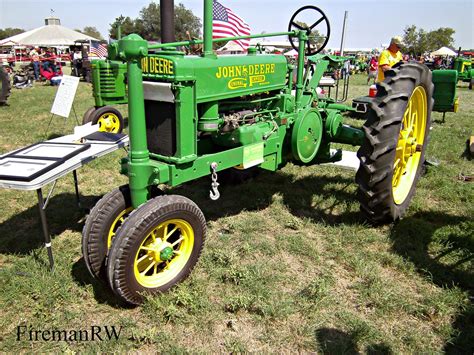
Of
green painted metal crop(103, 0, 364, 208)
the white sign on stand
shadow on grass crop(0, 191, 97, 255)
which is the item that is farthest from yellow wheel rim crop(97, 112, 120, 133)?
green painted metal crop(103, 0, 364, 208)

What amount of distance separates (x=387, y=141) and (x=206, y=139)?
1.63m

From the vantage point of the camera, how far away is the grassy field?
2473 millimetres

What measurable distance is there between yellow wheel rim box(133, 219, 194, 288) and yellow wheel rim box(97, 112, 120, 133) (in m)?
5.29

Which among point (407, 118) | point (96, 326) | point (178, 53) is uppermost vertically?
point (178, 53)

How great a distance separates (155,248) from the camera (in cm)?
271

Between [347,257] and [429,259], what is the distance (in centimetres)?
69

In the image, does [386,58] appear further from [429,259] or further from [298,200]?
[429,259]

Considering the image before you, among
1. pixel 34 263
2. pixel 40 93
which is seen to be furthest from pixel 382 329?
pixel 40 93

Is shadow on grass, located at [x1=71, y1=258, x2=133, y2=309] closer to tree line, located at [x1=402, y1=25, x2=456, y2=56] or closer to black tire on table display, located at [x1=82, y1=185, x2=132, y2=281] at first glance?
black tire on table display, located at [x1=82, y1=185, x2=132, y2=281]

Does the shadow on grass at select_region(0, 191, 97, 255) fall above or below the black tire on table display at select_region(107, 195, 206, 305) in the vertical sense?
below

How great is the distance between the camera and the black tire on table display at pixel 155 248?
8.14 ft

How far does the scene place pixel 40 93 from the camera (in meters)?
14.4

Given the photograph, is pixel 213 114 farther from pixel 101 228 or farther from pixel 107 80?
pixel 107 80

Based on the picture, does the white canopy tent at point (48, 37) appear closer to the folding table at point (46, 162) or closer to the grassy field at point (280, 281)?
the grassy field at point (280, 281)
